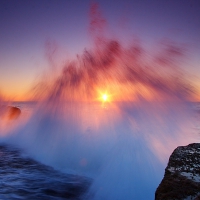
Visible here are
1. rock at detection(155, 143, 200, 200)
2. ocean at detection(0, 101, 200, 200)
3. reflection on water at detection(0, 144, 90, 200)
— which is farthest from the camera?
ocean at detection(0, 101, 200, 200)

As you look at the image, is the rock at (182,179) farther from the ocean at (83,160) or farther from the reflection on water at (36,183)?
the reflection on water at (36,183)

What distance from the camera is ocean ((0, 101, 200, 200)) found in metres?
6.54

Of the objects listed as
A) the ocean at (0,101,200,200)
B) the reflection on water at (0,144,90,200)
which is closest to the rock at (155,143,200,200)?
the ocean at (0,101,200,200)

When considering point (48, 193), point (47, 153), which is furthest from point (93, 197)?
point (47, 153)

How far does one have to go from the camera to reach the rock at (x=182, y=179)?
6.54 feet

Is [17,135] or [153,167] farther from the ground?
[17,135]

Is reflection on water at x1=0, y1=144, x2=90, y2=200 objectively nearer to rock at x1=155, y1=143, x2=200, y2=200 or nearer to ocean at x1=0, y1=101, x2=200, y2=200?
ocean at x1=0, y1=101, x2=200, y2=200

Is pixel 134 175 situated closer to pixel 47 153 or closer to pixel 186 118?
pixel 47 153

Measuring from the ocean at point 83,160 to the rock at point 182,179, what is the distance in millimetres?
4231

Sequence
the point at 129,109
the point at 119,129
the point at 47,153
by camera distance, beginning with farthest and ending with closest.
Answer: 1. the point at 129,109
2. the point at 119,129
3. the point at 47,153

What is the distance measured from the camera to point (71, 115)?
17812 millimetres

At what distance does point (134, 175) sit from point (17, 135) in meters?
12.3

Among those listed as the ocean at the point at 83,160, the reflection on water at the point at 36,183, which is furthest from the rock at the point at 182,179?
the reflection on water at the point at 36,183

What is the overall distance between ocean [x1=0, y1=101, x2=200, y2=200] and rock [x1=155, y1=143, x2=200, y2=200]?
4231mm
